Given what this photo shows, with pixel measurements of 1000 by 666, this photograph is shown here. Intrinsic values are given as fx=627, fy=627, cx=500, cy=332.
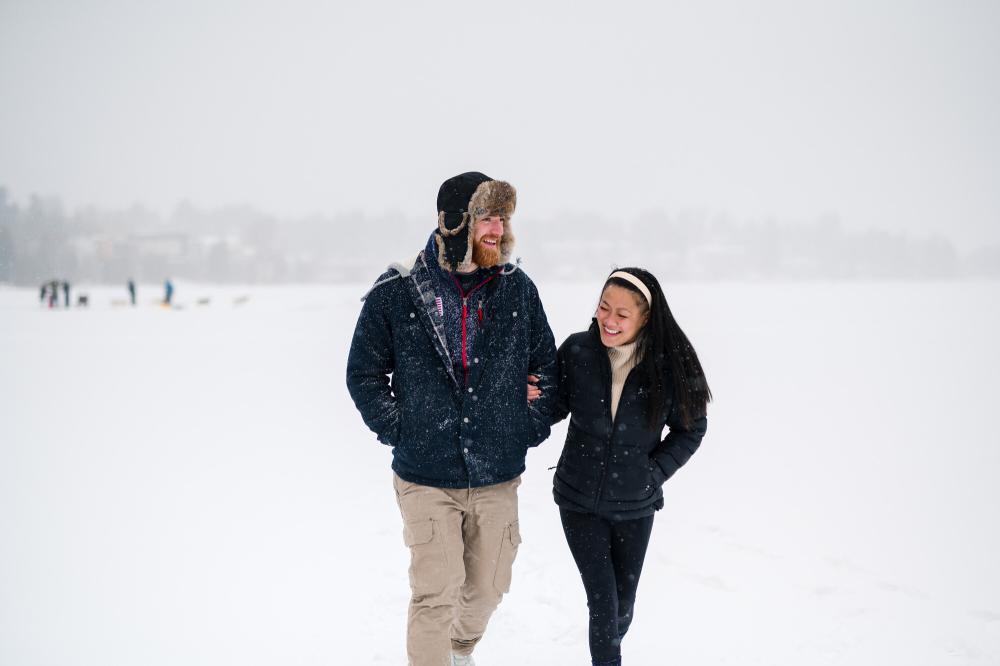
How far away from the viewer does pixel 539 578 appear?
14.9 ft

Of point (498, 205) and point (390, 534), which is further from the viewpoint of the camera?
point (390, 534)

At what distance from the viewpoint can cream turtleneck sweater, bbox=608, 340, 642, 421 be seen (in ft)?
10.0

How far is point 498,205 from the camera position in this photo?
117 inches

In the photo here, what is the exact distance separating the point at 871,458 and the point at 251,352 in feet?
47.9

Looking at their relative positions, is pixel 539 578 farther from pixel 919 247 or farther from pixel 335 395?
pixel 919 247

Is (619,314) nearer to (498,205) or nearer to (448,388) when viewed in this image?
(498,205)

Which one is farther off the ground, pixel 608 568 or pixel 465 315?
pixel 465 315

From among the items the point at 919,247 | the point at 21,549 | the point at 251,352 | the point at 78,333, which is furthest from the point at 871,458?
the point at 919,247

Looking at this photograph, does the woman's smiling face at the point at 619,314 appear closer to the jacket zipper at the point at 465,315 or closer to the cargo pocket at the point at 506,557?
the jacket zipper at the point at 465,315

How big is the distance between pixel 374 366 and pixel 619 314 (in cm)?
117

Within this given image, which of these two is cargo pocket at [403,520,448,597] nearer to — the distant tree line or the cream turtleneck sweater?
the cream turtleneck sweater

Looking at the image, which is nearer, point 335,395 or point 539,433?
point 539,433

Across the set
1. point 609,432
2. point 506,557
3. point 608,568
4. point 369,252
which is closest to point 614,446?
point 609,432

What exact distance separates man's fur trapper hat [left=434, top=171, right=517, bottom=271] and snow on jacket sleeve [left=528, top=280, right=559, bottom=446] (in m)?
0.40
